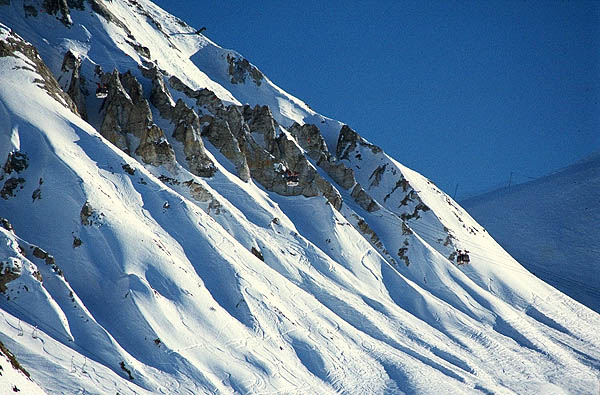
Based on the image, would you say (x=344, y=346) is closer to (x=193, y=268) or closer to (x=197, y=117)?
(x=193, y=268)

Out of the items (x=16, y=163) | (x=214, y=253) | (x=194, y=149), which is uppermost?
(x=194, y=149)

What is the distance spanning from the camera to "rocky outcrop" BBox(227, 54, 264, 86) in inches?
3398

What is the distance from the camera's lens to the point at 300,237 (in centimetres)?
5403

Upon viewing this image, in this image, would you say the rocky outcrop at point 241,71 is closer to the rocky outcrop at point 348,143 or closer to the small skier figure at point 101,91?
the rocky outcrop at point 348,143

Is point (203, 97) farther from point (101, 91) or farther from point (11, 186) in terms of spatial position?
point (11, 186)

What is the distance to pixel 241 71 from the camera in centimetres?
8750

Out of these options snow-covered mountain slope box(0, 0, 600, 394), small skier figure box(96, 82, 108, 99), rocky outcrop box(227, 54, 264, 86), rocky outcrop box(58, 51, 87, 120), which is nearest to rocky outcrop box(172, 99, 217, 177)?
snow-covered mountain slope box(0, 0, 600, 394)

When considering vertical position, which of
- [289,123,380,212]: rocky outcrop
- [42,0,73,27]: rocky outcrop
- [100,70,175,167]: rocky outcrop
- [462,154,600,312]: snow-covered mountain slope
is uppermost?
[462,154,600,312]: snow-covered mountain slope

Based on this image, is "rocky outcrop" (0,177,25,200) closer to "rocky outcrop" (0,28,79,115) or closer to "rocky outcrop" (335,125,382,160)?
"rocky outcrop" (0,28,79,115)

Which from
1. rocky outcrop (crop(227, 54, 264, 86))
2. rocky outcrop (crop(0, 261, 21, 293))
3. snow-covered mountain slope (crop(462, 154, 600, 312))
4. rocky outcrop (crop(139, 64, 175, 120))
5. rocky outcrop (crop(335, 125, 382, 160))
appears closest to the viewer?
rocky outcrop (crop(0, 261, 21, 293))

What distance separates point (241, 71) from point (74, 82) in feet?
130

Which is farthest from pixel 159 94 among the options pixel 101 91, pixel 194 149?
pixel 194 149

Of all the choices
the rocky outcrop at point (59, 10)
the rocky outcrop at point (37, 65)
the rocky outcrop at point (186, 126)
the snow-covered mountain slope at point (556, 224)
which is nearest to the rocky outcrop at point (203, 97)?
the rocky outcrop at point (186, 126)

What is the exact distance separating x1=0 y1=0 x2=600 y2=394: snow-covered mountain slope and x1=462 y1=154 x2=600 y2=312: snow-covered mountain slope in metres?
12.2
